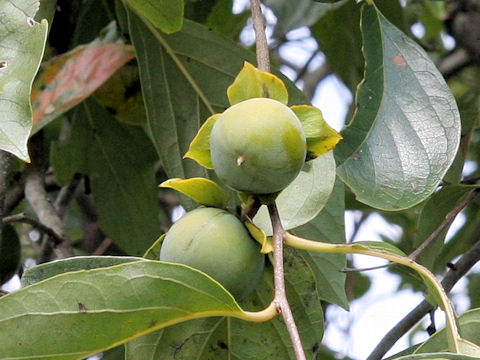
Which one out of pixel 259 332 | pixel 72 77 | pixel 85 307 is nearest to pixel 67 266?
pixel 85 307

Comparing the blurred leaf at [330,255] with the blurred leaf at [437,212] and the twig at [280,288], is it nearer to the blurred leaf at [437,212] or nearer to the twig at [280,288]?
the blurred leaf at [437,212]

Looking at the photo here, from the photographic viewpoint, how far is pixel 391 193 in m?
0.93

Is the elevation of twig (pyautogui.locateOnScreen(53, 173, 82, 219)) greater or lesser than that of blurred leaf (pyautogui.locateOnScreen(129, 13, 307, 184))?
lesser

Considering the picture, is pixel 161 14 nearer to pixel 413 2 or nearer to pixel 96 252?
pixel 96 252

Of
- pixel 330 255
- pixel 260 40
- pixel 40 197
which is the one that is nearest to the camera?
pixel 260 40

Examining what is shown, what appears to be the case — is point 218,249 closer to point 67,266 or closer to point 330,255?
point 67,266

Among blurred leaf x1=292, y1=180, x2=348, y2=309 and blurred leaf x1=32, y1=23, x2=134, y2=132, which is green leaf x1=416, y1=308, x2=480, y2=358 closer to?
blurred leaf x1=292, y1=180, x2=348, y2=309

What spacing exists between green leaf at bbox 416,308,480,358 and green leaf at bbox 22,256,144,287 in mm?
333

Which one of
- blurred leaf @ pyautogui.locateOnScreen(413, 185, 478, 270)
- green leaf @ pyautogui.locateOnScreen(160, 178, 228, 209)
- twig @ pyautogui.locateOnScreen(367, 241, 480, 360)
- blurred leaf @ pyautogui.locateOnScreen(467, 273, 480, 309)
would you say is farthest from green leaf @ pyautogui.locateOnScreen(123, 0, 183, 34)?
blurred leaf @ pyautogui.locateOnScreen(467, 273, 480, 309)

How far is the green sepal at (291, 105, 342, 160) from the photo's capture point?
2.63ft

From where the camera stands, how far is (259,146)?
0.71 m

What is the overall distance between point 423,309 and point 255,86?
2.05ft

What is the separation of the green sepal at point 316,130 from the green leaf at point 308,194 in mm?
101

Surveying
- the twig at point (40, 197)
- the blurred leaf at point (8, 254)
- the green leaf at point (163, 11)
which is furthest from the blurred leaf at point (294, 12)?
the blurred leaf at point (8, 254)
